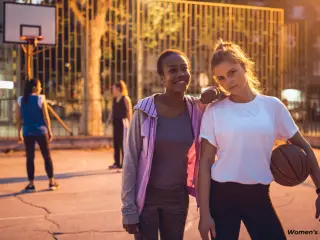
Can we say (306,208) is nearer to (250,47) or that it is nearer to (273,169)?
(273,169)

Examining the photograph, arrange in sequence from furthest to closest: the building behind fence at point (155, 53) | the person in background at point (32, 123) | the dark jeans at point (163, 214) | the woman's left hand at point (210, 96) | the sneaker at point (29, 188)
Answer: the building behind fence at point (155, 53)
the sneaker at point (29, 188)
the person in background at point (32, 123)
the dark jeans at point (163, 214)
the woman's left hand at point (210, 96)

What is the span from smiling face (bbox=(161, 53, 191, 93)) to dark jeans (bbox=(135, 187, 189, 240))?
64cm

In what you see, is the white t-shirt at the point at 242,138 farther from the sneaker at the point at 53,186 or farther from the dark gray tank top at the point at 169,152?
the sneaker at the point at 53,186

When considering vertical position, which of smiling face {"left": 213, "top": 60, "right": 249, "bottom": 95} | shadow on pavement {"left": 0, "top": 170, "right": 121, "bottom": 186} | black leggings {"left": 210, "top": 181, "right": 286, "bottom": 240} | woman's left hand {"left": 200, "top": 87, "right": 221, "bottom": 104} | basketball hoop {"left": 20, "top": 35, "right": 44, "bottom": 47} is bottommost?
shadow on pavement {"left": 0, "top": 170, "right": 121, "bottom": 186}

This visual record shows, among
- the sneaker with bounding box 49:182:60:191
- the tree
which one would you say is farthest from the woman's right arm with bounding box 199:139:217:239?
the tree

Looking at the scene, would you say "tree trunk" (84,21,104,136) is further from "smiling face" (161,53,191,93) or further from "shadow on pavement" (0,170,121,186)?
"smiling face" (161,53,191,93)

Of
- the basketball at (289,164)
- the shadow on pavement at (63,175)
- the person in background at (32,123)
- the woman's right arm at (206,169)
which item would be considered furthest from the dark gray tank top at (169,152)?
the shadow on pavement at (63,175)

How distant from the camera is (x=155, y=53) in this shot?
51.0ft

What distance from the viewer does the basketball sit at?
2.81m

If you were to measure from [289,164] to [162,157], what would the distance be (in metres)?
0.77

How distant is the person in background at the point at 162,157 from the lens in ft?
9.33

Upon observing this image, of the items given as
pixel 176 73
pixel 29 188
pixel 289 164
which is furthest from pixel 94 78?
pixel 289 164

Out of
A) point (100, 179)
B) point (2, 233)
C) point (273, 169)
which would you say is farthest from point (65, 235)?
point (100, 179)

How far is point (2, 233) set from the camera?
5.11 m
